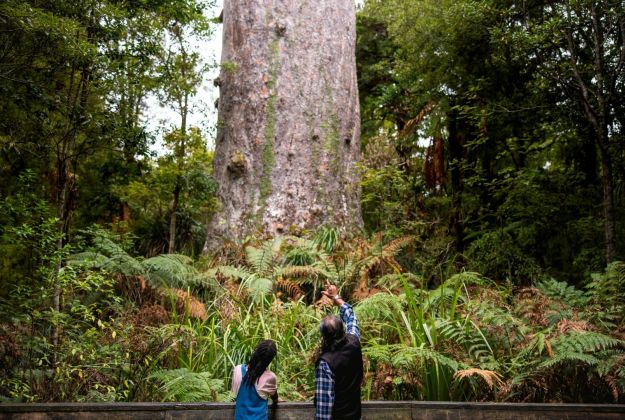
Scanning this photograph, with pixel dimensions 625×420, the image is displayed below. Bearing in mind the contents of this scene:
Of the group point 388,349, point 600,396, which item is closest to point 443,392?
point 388,349

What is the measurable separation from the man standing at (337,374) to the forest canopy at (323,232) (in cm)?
84

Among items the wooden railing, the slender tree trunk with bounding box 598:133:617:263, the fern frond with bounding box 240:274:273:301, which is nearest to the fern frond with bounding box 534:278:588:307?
the slender tree trunk with bounding box 598:133:617:263

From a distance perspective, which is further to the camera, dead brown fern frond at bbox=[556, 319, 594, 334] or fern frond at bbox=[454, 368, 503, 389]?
dead brown fern frond at bbox=[556, 319, 594, 334]

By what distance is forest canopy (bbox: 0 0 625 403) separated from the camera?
4598mm

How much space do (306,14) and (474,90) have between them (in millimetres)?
3073

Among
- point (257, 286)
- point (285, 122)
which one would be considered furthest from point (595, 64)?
point (257, 286)

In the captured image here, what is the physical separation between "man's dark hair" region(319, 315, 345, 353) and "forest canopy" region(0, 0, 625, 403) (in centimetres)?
93

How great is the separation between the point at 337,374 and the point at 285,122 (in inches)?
235

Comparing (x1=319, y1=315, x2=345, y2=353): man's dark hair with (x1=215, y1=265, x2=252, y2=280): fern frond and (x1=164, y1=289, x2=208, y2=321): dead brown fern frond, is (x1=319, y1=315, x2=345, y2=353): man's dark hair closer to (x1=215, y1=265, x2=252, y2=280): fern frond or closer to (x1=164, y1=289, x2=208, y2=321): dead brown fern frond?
(x1=164, y1=289, x2=208, y2=321): dead brown fern frond

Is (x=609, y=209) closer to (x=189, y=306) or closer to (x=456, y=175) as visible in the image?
(x=456, y=175)

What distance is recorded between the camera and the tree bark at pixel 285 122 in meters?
8.73

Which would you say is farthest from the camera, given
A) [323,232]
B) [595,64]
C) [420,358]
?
[323,232]

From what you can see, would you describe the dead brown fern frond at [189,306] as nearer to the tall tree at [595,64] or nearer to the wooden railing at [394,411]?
the wooden railing at [394,411]

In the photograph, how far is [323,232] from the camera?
8.31 meters
